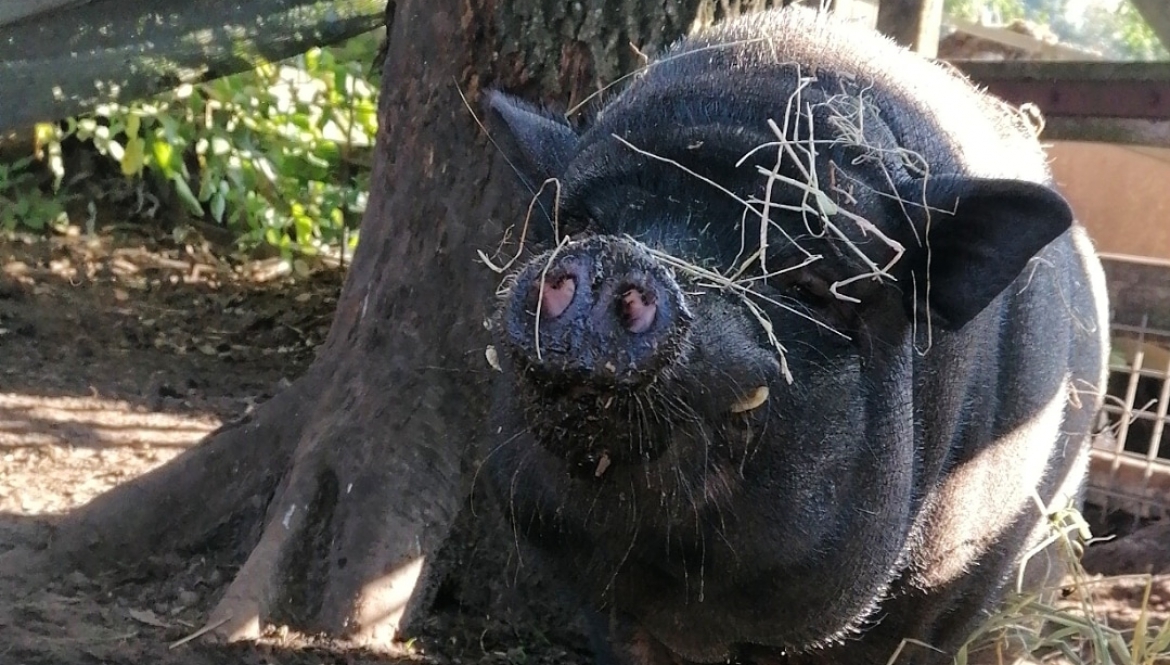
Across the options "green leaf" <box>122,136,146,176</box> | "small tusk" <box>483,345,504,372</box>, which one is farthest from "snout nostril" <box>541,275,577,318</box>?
"green leaf" <box>122,136,146,176</box>

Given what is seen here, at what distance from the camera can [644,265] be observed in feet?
5.87

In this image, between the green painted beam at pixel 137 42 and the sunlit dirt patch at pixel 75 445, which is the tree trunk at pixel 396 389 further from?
the green painted beam at pixel 137 42

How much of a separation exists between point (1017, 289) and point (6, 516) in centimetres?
299

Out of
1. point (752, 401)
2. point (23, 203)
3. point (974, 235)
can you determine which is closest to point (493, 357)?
point (752, 401)

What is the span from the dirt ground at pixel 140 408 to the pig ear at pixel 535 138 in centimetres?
143

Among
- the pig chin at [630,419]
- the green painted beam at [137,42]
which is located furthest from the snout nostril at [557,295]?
the green painted beam at [137,42]

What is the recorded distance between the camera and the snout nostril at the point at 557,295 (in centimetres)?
175

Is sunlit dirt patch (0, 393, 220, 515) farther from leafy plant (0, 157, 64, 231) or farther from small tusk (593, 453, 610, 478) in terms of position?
small tusk (593, 453, 610, 478)

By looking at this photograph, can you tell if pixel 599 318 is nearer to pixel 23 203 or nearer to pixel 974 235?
pixel 974 235

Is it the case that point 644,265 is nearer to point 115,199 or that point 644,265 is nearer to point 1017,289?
point 1017,289

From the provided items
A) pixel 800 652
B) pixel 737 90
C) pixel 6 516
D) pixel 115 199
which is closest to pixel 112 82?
pixel 6 516

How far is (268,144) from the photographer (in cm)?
668

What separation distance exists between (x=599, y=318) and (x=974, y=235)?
95cm

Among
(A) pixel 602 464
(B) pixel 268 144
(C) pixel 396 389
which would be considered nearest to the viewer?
(A) pixel 602 464
